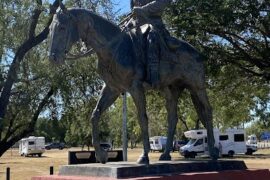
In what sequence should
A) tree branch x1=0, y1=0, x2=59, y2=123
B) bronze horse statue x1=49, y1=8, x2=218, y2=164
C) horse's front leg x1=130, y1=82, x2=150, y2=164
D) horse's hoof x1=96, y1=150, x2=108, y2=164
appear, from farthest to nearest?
tree branch x1=0, y1=0, x2=59, y2=123 → horse's hoof x1=96, y1=150, x2=108, y2=164 → horse's front leg x1=130, y1=82, x2=150, y2=164 → bronze horse statue x1=49, y1=8, x2=218, y2=164

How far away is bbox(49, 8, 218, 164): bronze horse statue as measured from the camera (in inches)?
323

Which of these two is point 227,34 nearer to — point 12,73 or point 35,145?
point 12,73

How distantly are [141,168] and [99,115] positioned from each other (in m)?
1.33

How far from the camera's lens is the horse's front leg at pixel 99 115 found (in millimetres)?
8891

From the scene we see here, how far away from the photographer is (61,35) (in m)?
8.10

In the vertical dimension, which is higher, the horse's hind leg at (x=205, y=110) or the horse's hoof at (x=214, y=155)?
the horse's hind leg at (x=205, y=110)

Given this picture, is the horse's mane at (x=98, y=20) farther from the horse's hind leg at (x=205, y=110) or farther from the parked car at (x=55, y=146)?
the parked car at (x=55, y=146)

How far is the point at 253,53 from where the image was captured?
18125 mm

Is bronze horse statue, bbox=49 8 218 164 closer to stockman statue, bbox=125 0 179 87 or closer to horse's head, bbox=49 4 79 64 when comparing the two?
horse's head, bbox=49 4 79 64

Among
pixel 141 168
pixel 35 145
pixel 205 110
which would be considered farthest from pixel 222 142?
pixel 141 168

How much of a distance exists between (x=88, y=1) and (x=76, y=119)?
19.8 ft

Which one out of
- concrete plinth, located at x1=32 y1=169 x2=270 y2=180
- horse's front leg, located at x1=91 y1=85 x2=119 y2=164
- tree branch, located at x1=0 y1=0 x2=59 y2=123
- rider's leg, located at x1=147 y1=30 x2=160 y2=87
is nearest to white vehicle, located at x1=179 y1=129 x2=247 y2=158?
tree branch, located at x1=0 y1=0 x2=59 y2=123

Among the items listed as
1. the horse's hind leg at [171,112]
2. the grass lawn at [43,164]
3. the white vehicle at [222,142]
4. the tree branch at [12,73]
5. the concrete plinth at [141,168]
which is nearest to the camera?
the concrete plinth at [141,168]

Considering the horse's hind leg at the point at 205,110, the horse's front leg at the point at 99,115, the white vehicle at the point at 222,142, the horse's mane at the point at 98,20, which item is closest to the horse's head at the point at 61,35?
the horse's mane at the point at 98,20
